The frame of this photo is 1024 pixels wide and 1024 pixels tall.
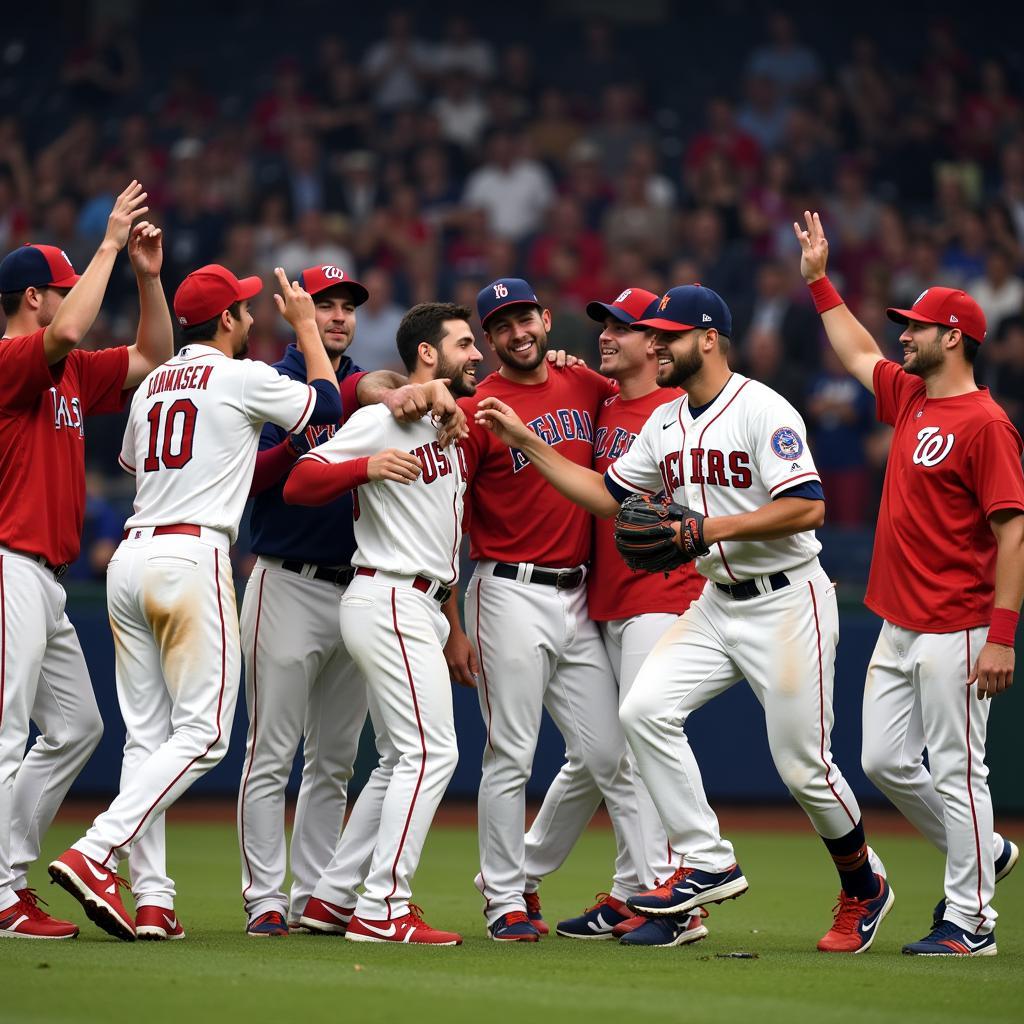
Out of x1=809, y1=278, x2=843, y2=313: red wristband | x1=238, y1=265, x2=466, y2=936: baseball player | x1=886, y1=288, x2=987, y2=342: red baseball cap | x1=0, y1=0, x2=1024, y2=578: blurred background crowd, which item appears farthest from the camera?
x1=0, y1=0, x2=1024, y2=578: blurred background crowd

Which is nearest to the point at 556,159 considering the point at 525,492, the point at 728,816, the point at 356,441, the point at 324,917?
the point at 728,816

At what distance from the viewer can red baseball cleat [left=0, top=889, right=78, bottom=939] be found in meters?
5.37

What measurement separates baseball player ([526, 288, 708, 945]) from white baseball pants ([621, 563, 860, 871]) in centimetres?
35

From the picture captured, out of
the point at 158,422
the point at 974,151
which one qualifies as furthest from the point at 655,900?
the point at 974,151

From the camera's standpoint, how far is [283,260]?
44.7 ft

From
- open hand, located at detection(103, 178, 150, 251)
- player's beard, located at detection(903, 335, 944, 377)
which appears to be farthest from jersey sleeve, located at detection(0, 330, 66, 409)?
player's beard, located at detection(903, 335, 944, 377)

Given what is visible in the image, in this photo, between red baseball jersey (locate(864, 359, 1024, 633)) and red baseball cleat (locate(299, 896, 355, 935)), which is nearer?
red baseball jersey (locate(864, 359, 1024, 633))

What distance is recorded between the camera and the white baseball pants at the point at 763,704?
17.6ft

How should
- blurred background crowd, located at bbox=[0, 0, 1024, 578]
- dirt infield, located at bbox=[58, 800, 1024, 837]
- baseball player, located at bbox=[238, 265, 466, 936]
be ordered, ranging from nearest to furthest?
1. baseball player, located at bbox=[238, 265, 466, 936]
2. dirt infield, located at bbox=[58, 800, 1024, 837]
3. blurred background crowd, located at bbox=[0, 0, 1024, 578]

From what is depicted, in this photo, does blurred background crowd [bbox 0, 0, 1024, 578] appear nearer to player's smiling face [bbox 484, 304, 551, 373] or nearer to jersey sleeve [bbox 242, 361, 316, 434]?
player's smiling face [bbox 484, 304, 551, 373]

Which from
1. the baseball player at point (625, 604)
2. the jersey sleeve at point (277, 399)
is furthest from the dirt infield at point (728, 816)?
the jersey sleeve at point (277, 399)

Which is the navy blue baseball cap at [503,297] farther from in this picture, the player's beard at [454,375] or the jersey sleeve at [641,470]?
the jersey sleeve at [641,470]

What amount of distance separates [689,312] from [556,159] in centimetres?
950

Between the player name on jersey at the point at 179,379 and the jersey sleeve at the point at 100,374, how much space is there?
314 mm
